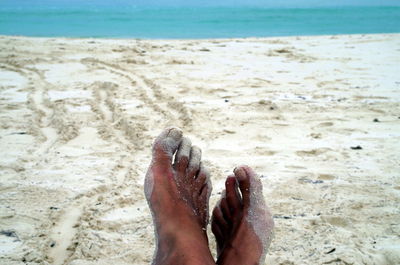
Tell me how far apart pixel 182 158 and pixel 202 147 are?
528 millimetres

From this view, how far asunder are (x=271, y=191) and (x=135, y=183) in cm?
69

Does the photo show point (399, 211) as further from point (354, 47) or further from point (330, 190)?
point (354, 47)

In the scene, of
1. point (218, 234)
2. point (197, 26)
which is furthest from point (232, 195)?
point (197, 26)

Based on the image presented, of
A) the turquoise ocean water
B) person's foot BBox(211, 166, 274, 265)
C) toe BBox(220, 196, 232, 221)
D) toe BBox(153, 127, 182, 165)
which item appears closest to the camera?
person's foot BBox(211, 166, 274, 265)

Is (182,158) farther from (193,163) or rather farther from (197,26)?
(197,26)

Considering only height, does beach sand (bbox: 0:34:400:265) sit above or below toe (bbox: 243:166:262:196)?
below

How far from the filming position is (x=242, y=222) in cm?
140

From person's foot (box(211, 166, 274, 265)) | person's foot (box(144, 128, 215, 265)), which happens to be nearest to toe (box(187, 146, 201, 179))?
person's foot (box(144, 128, 215, 265))

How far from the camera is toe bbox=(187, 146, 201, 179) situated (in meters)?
1.62

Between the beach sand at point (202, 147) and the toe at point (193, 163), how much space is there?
182 mm

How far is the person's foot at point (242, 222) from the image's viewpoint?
1254 millimetres

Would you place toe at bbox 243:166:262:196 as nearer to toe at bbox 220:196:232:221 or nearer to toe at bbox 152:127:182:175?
toe at bbox 220:196:232:221

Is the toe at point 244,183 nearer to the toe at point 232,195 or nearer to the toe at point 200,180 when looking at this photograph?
the toe at point 232,195

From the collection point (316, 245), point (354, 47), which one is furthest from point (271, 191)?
point (354, 47)
